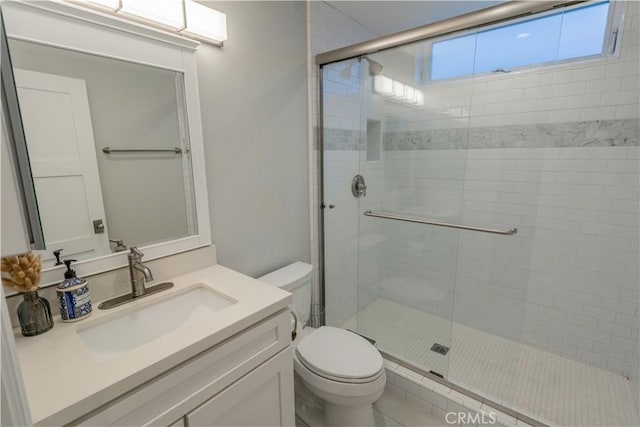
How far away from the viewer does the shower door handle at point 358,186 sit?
7.38ft

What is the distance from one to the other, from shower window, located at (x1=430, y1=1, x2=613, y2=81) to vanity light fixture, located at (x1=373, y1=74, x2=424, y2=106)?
21 cm

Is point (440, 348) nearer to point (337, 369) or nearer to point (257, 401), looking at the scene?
point (337, 369)

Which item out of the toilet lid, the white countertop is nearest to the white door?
the white countertop

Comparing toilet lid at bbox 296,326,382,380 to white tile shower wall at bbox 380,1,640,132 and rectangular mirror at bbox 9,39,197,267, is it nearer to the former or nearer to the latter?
rectangular mirror at bbox 9,39,197,267

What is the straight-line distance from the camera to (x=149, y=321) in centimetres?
111

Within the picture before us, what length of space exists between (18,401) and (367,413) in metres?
1.47

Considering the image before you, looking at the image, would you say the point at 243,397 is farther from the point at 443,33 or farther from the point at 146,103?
the point at 443,33

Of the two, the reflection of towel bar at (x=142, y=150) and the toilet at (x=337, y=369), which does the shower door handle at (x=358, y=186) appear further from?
the reflection of towel bar at (x=142, y=150)

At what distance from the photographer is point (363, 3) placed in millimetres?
1957

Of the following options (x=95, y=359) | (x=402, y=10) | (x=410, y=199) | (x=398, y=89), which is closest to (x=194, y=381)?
(x=95, y=359)

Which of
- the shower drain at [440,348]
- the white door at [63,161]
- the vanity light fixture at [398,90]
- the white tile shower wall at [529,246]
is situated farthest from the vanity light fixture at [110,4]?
the shower drain at [440,348]

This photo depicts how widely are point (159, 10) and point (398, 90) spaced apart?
1.60 metres

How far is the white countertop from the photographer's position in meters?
0.66

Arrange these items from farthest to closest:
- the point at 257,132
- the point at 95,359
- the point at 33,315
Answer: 1. the point at 257,132
2. the point at 33,315
3. the point at 95,359
